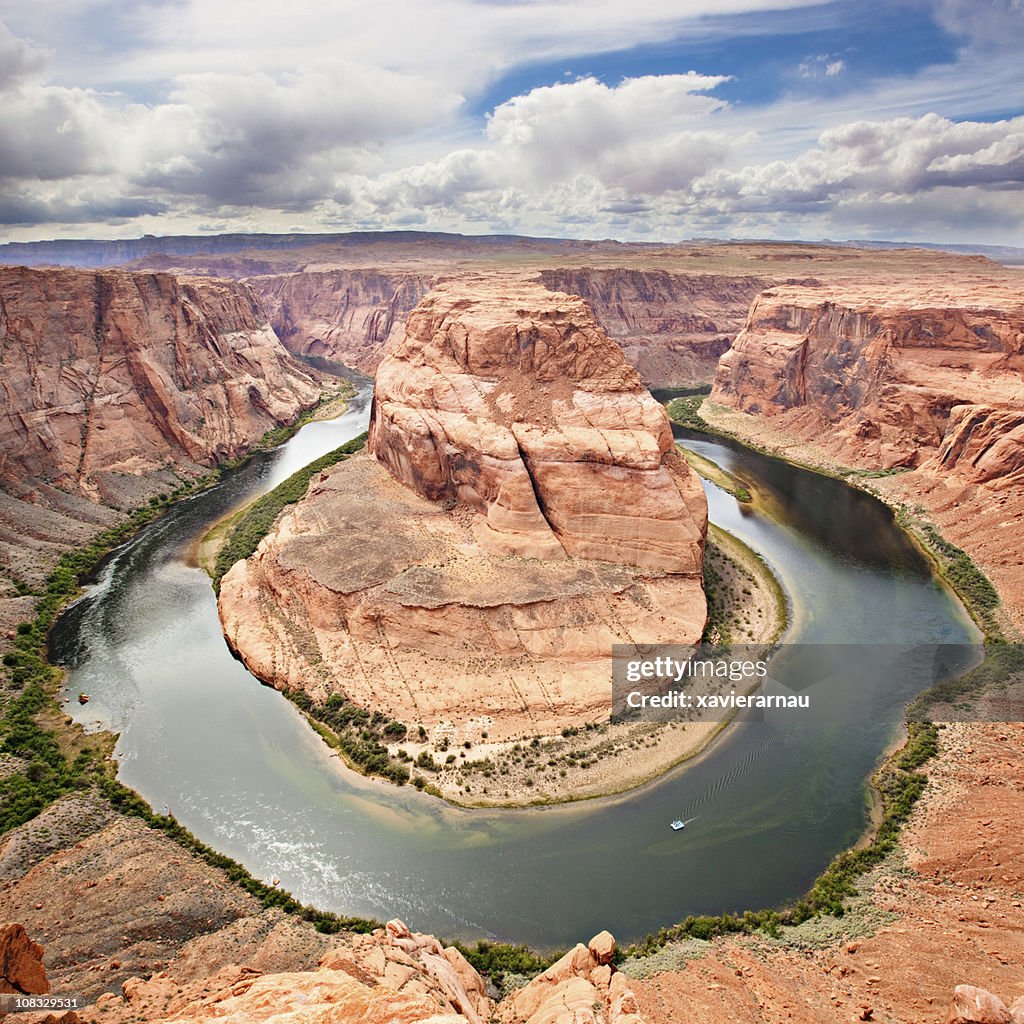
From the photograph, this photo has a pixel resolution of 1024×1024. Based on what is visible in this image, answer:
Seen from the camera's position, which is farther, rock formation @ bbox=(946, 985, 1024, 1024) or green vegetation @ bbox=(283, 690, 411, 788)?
green vegetation @ bbox=(283, 690, 411, 788)

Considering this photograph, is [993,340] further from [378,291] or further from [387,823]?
[378,291]

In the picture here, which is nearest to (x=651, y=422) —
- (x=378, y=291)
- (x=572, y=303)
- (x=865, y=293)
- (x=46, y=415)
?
(x=572, y=303)

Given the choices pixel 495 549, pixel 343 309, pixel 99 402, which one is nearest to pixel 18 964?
pixel 495 549

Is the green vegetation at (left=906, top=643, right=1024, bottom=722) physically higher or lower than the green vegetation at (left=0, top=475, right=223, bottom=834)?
higher

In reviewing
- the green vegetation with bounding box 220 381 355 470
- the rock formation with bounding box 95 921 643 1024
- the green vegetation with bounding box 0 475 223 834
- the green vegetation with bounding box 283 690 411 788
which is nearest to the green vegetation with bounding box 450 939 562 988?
the rock formation with bounding box 95 921 643 1024

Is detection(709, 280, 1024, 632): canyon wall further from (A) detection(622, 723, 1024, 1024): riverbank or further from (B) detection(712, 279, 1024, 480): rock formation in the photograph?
(A) detection(622, 723, 1024, 1024): riverbank

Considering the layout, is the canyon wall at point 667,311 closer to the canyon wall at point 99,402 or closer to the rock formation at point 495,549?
the canyon wall at point 99,402
